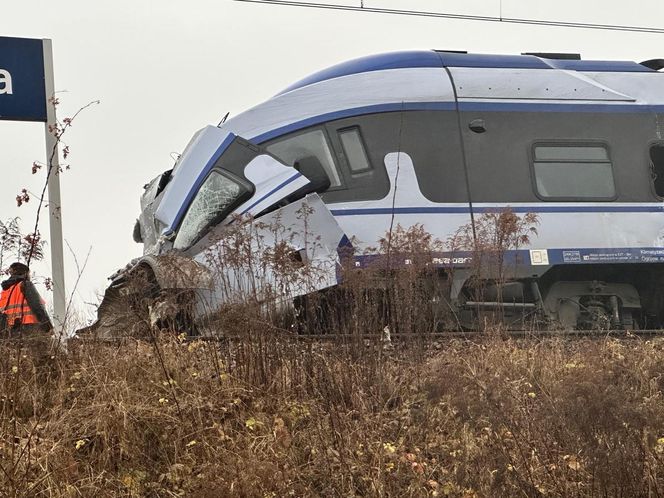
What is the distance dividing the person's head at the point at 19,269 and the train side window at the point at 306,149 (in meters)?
4.05

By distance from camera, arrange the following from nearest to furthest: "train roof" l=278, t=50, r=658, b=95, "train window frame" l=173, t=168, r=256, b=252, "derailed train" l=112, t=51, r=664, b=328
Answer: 1. "train window frame" l=173, t=168, r=256, b=252
2. "derailed train" l=112, t=51, r=664, b=328
3. "train roof" l=278, t=50, r=658, b=95

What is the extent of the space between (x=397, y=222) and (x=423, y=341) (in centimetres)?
243

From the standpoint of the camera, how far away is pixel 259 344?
607cm

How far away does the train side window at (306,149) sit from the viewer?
9297 mm

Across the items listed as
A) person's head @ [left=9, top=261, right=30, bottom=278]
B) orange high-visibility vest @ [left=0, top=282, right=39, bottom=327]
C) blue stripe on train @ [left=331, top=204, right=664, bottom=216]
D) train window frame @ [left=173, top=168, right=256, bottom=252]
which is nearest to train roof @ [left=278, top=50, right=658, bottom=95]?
train window frame @ [left=173, top=168, right=256, bottom=252]

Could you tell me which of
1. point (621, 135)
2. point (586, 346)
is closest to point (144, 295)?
point (586, 346)

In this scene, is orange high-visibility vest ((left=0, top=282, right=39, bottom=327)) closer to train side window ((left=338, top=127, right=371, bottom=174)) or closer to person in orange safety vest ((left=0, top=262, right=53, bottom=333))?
person in orange safety vest ((left=0, top=262, right=53, bottom=333))

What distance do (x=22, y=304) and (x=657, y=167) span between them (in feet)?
24.7

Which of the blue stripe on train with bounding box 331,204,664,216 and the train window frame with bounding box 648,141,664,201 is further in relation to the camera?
the train window frame with bounding box 648,141,664,201

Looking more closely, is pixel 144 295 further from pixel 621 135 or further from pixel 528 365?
pixel 621 135

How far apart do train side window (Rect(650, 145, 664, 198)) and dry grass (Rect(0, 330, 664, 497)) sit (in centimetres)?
396

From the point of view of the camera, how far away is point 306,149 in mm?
9344

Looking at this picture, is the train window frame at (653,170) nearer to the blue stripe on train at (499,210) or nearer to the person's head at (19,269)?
the blue stripe on train at (499,210)

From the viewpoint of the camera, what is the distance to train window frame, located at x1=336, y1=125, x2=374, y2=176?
9.29m
